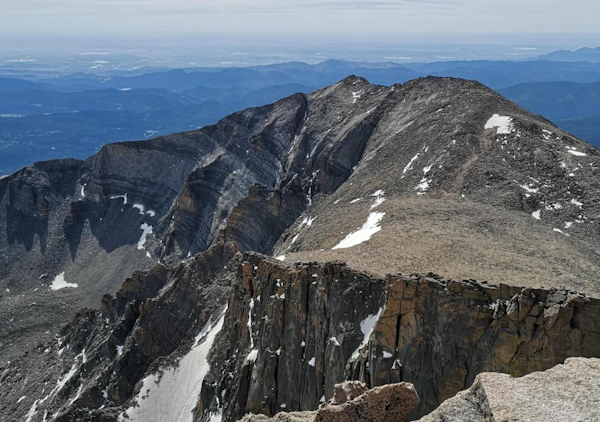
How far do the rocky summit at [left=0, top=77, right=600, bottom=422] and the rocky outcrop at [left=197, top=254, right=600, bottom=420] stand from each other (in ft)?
0.33

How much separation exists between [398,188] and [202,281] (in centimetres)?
2616

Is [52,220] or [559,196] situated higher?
[559,196]

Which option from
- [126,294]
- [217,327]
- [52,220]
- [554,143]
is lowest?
Result: [52,220]

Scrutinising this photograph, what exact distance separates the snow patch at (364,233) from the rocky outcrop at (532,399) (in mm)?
28147

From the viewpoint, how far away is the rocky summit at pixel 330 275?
23797mm

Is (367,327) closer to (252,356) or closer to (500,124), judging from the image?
(252,356)

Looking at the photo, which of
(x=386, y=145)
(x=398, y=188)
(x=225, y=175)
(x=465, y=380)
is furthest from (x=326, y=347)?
(x=225, y=175)

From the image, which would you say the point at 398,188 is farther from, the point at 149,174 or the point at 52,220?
the point at 52,220

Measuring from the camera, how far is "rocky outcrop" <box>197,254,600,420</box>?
23094mm

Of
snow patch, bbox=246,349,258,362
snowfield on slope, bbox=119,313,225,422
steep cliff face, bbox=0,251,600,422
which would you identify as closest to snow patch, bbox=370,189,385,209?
steep cliff face, bbox=0,251,600,422

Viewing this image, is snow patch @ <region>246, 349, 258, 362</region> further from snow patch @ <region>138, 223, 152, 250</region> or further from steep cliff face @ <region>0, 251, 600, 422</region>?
snow patch @ <region>138, 223, 152, 250</region>

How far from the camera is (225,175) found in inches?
4385

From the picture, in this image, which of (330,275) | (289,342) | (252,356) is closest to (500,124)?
(330,275)

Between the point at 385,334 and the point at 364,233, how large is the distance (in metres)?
19.9
